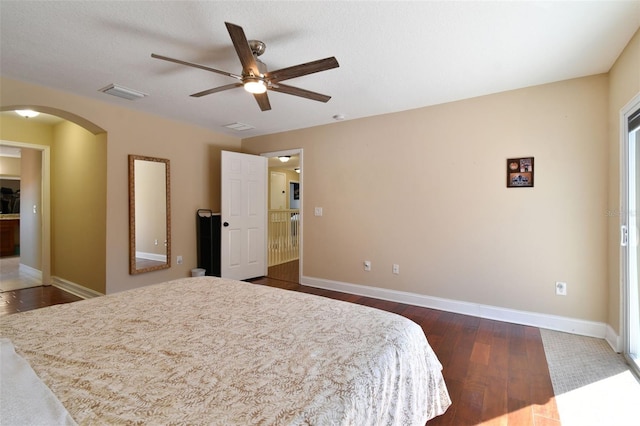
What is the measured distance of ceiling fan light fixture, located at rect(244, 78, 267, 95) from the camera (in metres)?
2.10

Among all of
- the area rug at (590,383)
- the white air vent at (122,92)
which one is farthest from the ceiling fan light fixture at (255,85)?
the area rug at (590,383)

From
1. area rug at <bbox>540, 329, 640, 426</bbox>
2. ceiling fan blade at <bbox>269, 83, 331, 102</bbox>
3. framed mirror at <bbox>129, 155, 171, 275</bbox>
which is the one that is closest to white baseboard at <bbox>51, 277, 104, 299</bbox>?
framed mirror at <bbox>129, 155, 171, 275</bbox>

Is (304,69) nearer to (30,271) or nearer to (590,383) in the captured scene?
(590,383)

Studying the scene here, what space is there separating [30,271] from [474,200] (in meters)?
6.93

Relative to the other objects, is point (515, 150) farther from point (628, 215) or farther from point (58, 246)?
point (58, 246)

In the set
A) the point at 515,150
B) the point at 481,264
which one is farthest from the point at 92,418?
the point at 515,150

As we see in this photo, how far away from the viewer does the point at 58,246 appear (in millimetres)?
4367

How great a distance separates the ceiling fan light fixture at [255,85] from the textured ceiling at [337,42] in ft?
0.95

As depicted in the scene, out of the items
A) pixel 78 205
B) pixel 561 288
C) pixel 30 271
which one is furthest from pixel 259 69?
pixel 30 271

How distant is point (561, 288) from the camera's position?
2777mm

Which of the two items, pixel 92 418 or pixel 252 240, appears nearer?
pixel 92 418

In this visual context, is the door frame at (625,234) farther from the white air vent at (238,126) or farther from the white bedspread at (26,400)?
the white air vent at (238,126)

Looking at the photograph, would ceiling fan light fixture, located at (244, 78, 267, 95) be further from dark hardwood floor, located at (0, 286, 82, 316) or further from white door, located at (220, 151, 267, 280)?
dark hardwood floor, located at (0, 286, 82, 316)

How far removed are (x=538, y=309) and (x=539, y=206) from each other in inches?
40.1
